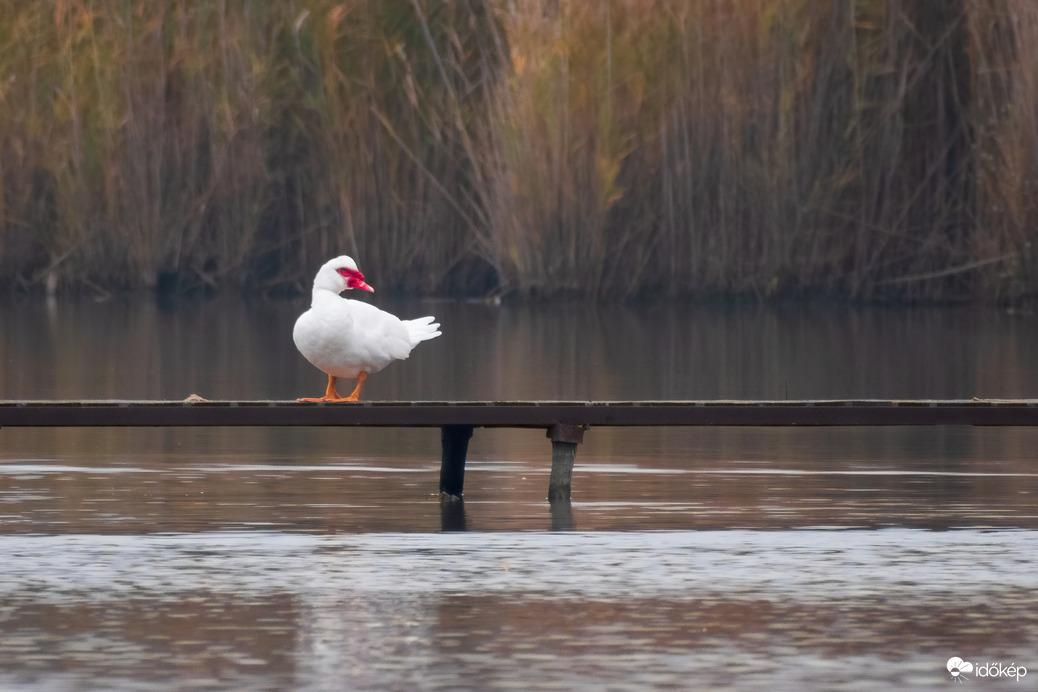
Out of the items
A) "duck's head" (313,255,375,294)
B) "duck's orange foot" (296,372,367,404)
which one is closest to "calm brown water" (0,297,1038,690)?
"duck's orange foot" (296,372,367,404)

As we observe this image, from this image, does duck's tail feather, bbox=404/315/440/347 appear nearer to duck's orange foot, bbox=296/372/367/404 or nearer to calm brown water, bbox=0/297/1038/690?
duck's orange foot, bbox=296/372/367/404

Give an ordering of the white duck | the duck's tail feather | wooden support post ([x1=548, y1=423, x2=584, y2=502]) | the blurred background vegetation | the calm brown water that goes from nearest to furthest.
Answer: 1. the calm brown water
2. the white duck
3. wooden support post ([x1=548, y1=423, x2=584, y2=502])
4. the duck's tail feather
5. the blurred background vegetation

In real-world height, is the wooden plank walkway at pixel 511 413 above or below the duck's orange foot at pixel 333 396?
below

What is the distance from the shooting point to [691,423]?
10273 mm

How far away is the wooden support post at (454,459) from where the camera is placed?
10570mm

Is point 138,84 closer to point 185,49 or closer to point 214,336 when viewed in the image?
point 185,49

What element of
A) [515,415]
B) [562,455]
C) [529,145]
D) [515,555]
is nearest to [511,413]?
[515,415]

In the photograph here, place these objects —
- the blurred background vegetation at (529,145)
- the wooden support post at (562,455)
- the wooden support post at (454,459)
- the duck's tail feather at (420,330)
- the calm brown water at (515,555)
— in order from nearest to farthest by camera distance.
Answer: the calm brown water at (515,555), the wooden support post at (562,455), the wooden support post at (454,459), the duck's tail feather at (420,330), the blurred background vegetation at (529,145)

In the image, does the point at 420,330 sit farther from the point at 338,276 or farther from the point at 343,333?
the point at 343,333

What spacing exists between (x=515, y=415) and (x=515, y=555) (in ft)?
5.34

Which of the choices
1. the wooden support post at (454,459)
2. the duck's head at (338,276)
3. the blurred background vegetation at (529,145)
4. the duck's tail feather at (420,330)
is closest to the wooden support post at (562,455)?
the wooden support post at (454,459)

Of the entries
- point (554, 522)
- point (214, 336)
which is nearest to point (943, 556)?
point (554, 522)

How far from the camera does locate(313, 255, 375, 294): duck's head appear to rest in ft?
34.0

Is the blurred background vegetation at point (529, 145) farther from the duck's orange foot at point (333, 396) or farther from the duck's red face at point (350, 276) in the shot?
the duck's orange foot at point (333, 396)
